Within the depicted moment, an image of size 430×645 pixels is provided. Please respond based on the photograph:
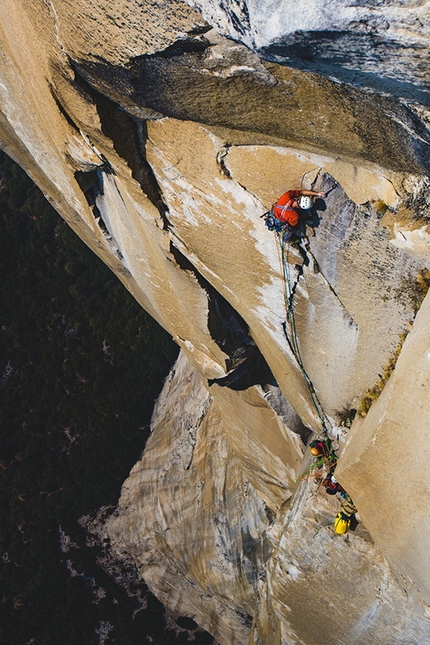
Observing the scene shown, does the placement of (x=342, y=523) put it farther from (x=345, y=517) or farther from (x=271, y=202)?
(x=271, y=202)

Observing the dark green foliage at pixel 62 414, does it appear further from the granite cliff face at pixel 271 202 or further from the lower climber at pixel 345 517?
the lower climber at pixel 345 517

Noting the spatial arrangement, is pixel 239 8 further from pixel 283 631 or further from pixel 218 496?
pixel 218 496

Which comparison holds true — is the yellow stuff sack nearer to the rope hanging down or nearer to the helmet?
the rope hanging down

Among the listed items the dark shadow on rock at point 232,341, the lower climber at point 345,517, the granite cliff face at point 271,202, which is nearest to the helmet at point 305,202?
the granite cliff face at point 271,202

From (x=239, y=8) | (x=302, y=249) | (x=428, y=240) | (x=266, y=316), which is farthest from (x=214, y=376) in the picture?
(x=239, y=8)

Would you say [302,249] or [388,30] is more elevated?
[388,30]

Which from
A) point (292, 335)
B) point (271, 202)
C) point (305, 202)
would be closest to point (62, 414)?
point (292, 335)

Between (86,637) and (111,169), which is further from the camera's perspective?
(86,637)
